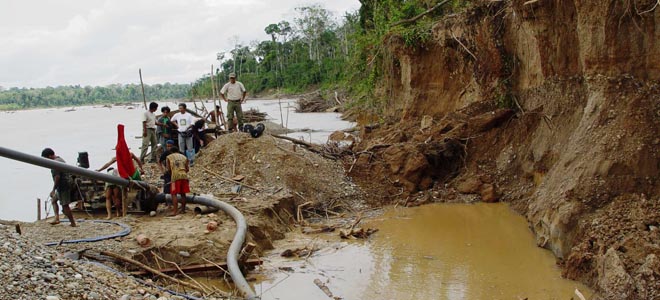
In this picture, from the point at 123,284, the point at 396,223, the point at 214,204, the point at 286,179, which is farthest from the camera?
the point at 286,179

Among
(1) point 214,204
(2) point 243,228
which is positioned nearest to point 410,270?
(2) point 243,228

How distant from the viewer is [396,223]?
1086 cm

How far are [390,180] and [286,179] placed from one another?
2435mm

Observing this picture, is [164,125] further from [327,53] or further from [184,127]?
[327,53]

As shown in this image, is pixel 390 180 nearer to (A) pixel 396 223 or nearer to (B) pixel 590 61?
(A) pixel 396 223

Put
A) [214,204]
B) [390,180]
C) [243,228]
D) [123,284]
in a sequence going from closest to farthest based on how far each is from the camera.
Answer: [123,284]
[243,228]
[214,204]
[390,180]

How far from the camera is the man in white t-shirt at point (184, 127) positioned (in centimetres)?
1293

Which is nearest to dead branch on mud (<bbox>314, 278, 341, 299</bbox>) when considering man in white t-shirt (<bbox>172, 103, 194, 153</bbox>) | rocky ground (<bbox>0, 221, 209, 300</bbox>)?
rocky ground (<bbox>0, 221, 209, 300</bbox>)

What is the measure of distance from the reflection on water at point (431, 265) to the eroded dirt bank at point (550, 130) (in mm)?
460

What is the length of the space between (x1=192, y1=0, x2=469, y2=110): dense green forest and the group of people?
18.6 ft

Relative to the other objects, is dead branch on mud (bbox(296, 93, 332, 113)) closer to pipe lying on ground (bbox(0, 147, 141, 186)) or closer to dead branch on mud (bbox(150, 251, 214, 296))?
pipe lying on ground (bbox(0, 147, 141, 186))

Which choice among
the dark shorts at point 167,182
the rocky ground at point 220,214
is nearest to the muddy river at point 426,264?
the rocky ground at point 220,214

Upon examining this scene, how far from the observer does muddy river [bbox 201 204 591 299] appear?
7.47 meters

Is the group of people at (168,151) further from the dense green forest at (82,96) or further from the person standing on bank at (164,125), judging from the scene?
the dense green forest at (82,96)
